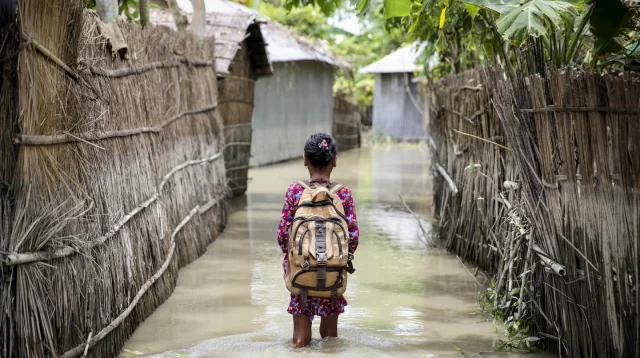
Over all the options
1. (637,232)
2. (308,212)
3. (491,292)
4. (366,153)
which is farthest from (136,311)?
(366,153)

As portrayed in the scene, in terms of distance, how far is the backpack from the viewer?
483cm

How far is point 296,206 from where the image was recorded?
5.09m

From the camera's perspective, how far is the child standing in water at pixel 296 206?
199 inches

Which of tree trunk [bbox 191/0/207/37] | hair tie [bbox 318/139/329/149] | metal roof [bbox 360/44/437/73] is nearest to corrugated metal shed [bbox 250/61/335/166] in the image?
metal roof [bbox 360/44/437/73]

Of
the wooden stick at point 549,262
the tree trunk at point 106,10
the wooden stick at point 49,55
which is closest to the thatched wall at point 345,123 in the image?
the tree trunk at point 106,10

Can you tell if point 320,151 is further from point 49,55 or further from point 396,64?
point 396,64

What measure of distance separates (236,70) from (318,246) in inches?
345

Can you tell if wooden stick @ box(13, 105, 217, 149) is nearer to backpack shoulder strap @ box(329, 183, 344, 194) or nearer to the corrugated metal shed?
backpack shoulder strap @ box(329, 183, 344, 194)

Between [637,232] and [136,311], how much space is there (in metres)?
3.26

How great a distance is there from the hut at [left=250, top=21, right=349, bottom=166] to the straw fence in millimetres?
12920

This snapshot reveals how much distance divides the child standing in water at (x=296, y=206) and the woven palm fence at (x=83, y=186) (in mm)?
1047

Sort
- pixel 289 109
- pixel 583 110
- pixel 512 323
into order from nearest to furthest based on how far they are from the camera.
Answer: pixel 583 110, pixel 512 323, pixel 289 109

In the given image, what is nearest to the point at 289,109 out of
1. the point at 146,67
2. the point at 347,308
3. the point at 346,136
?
the point at 346,136

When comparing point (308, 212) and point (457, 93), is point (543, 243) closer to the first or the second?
point (308, 212)
